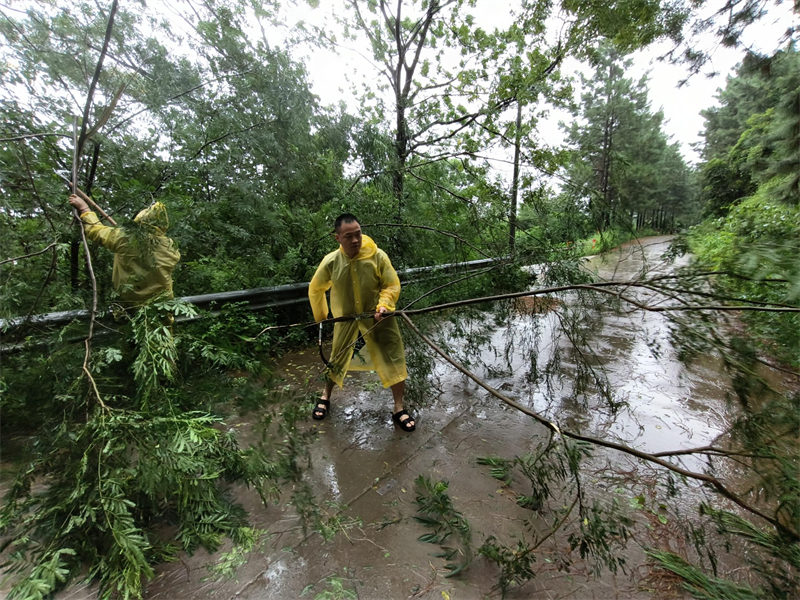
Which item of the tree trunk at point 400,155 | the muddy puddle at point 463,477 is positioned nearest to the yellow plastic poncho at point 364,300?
the muddy puddle at point 463,477

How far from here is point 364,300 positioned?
3.12 m

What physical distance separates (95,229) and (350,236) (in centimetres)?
176

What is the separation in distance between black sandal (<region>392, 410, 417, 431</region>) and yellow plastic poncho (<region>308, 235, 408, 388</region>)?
276 mm

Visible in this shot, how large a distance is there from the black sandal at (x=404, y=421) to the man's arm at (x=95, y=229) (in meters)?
2.51

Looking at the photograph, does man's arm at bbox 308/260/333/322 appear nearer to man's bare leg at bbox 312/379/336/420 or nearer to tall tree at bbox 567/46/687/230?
man's bare leg at bbox 312/379/336/420

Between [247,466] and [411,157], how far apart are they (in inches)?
222

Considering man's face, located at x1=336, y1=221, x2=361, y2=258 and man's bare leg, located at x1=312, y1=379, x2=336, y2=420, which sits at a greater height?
man's face, located at x1=336, y1=221, x2=361, y2=258

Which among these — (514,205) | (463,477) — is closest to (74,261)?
(463,477)

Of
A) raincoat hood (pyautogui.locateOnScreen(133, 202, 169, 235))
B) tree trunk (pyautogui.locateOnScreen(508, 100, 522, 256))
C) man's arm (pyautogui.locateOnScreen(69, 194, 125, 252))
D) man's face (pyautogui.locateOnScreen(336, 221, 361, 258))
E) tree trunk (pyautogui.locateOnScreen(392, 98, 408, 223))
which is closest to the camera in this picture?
man's arm (pyautogui.locateOnScreen(69, 194, 125, 252))

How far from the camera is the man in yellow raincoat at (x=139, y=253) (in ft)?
7.52

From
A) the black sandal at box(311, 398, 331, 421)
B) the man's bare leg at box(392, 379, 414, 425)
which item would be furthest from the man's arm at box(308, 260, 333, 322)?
the man's bare leg at box(392, 379, 414, 425)

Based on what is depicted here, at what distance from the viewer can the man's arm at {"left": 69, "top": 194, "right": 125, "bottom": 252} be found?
2.28 metres

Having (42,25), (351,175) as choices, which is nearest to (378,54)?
(351,175)

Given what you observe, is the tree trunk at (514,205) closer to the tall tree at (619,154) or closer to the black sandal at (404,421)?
the tall tree at (619,154)
